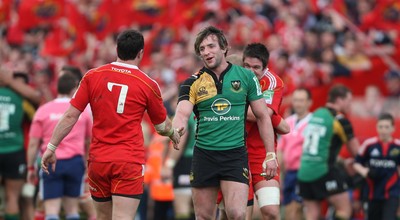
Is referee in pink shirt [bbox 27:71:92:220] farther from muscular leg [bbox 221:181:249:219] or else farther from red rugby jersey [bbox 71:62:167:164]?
muscular leg [bbox 221:181:249:219]

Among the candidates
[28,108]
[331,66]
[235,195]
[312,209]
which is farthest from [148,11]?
[235,195]

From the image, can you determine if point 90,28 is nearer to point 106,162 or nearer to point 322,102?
point 322,102

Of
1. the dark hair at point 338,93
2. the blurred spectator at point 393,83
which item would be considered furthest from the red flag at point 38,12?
the dark hair at point 338,93

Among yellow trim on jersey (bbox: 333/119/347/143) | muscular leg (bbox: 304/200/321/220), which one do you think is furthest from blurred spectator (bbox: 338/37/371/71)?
yellow trim on jersey (bbox: 333/119/347/143)

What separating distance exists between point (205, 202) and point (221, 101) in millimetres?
1164

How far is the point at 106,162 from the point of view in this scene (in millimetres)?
10750

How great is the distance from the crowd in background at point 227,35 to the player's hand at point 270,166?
9.71 metres

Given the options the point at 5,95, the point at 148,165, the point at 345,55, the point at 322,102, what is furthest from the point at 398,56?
the point at 5,95

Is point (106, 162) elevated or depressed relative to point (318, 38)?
depressed

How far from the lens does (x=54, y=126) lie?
1386 centimetres

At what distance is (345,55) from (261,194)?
1126 centimetres

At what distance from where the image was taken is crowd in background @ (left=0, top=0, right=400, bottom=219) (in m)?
21.9

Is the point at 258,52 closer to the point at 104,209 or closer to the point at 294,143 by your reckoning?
the point at 104,209

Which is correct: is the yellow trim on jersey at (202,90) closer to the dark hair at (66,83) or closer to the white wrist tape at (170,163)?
the dark hair at (66,83)
